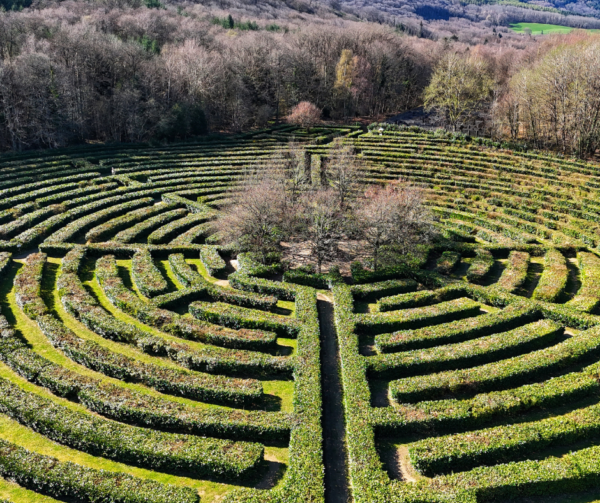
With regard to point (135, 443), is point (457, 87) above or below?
above

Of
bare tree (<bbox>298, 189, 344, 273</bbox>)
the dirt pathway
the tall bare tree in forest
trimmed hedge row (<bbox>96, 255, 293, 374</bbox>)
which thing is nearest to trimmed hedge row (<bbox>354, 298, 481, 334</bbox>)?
the dirt pathway

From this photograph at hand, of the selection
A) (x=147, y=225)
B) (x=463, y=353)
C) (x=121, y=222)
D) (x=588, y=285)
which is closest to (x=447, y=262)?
(x=588, y=285)

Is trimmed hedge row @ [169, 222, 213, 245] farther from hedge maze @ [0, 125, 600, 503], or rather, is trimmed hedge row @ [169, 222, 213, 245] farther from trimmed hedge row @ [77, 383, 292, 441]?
trimmed hedge row @ [77, 383, 292, 441]

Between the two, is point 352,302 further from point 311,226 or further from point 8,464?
point 8,464

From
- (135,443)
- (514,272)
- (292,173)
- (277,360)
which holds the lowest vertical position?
(135,443)

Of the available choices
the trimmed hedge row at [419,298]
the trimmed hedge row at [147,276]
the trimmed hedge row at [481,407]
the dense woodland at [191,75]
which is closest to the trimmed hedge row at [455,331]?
the trimmed hedge row at [419,298]

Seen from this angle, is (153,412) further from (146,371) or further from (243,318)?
(243,318)

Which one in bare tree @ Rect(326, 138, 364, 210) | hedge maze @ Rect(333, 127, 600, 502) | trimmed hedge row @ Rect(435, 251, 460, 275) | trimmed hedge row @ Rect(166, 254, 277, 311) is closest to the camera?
hedge maze @ Rect(333, 127, 600, 502)
